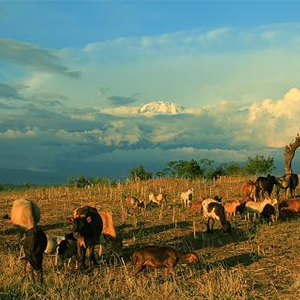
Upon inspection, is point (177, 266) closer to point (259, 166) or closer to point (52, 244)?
point (52, 244)

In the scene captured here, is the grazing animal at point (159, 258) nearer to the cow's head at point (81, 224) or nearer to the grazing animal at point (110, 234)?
the cow's head at point (81, 224)

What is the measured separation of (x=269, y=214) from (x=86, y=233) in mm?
8110

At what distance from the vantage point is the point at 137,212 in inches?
898

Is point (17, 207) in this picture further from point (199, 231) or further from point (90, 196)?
point (90, 196)

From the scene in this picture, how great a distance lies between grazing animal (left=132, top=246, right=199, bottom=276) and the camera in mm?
11586

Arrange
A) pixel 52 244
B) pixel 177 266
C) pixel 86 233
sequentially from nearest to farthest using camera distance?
1. pixel 177 266
2. pixel 86 233
3. pixel 52 244

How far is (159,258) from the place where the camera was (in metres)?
11.6

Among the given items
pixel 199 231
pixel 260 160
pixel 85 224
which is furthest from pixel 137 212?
pixel 260 160

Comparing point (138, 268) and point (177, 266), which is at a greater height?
point (138, 268)

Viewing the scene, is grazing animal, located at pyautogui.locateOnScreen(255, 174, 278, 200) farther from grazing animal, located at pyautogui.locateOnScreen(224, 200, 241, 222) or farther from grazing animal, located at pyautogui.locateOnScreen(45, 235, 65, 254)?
grazing animal, located at pyautogui.locateOnScreen(45, 235, 65, 254)

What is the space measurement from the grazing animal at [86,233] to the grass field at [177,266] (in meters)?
0.47

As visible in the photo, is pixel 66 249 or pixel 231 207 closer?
pixel 66 249

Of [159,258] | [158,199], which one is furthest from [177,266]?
[158,199]

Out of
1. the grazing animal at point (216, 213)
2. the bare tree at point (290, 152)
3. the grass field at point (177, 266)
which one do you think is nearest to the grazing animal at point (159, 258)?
the grass field at point (177, 266)
